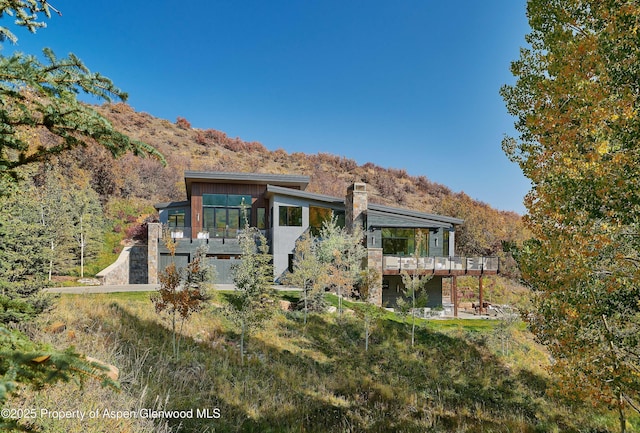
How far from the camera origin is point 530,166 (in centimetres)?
985

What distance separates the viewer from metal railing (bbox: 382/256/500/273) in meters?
19.7

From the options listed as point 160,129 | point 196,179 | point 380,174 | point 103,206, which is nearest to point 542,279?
point 196,179

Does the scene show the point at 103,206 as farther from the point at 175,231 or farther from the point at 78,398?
the point at 78,398

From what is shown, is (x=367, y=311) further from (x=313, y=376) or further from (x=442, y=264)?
(x=442, y=264)

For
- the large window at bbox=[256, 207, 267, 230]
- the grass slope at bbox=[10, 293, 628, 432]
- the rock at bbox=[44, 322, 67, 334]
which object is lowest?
the grass slope at bbox=[10, 293, 628, 432]

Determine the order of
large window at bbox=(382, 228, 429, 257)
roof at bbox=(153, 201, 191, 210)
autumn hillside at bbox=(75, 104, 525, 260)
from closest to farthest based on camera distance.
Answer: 1. large window at bbox=(382, 228, 429, 257)
2. roof at bbox=(153, 201, 191, 210)
3. autumn hillside at bbox=(75, 104, 525, 260)

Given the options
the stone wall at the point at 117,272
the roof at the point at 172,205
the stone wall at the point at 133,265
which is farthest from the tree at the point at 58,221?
the roof at the point at 172,205

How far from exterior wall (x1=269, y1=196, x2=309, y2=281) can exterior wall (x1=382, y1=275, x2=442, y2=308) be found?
6.33m

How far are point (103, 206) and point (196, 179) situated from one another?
12.0 m

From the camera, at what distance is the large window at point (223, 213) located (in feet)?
74.4

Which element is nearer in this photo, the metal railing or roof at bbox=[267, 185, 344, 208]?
the metal railing

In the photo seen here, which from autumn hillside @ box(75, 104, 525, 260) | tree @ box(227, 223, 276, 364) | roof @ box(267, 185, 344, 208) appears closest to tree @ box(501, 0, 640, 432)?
tree @ box(227, 223, 276, 364)

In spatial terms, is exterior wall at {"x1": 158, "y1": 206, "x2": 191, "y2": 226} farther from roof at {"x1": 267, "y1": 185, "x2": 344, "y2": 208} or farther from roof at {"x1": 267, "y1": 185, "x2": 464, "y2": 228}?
roof at {"x1": 267, "y1": 185, "x2": 464, "y2": 228}

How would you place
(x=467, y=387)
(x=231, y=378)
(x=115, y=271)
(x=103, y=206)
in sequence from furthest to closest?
(x=103, y=206) < (x=115, y=271) < (x=467, y=387) < (x=231, y=378)
